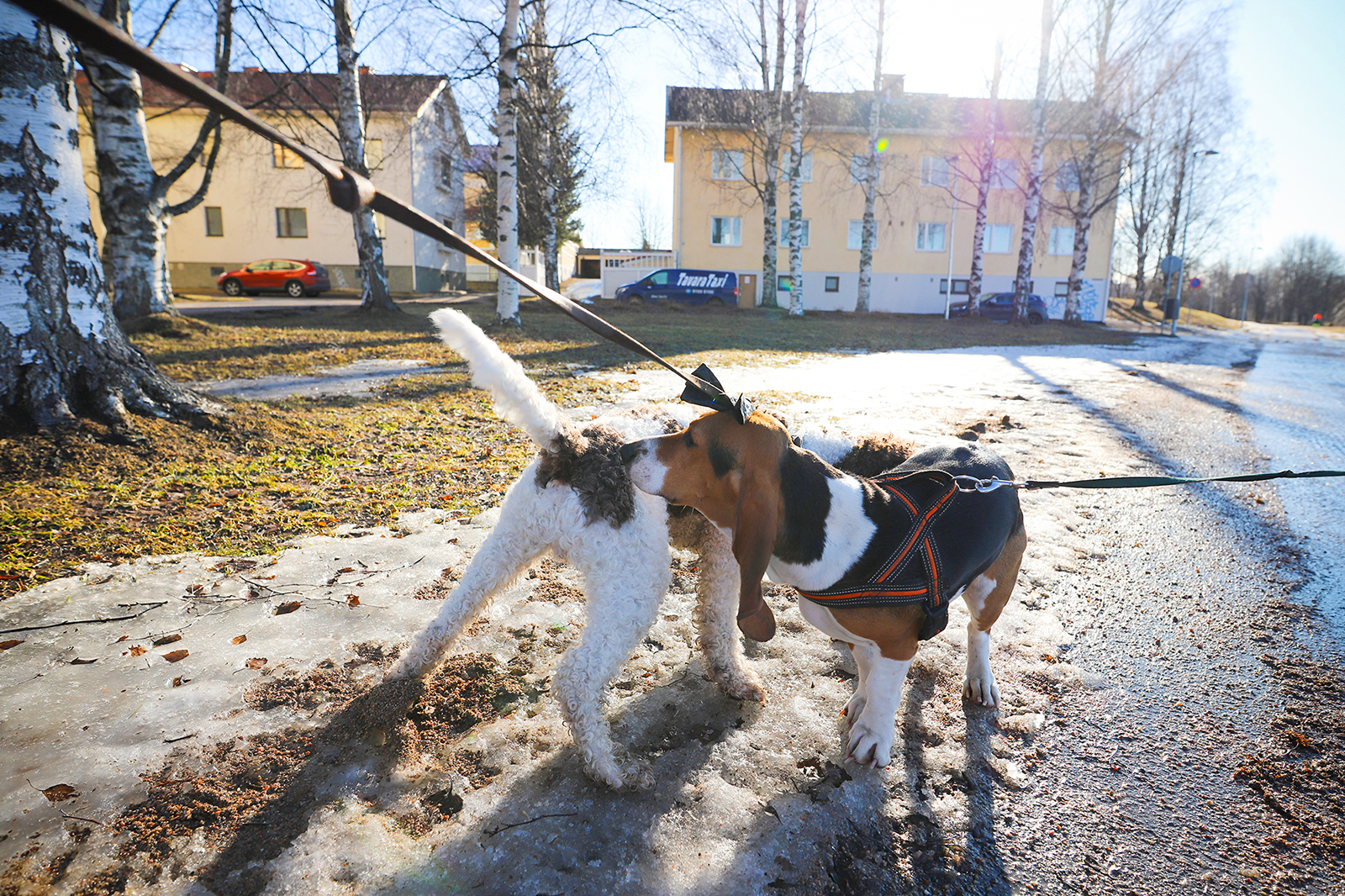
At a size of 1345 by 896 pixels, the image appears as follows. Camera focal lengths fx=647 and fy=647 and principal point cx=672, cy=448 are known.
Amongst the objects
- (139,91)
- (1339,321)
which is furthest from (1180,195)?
(139,91)

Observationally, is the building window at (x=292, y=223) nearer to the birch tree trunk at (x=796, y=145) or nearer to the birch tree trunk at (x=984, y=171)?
the birch tree trunk at (x=796, y=145)

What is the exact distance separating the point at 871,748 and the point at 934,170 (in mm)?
36848

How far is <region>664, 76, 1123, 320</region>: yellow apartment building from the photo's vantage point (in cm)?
3219

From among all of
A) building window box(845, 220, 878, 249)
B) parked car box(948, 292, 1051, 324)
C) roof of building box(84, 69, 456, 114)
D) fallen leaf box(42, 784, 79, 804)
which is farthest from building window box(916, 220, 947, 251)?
fallen leaf box(42, 784, 79, 804)

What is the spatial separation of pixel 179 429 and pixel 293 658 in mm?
3323

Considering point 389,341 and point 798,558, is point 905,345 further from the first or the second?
point 798,558

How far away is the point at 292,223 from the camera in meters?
32.1

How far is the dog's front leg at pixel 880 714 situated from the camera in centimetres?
241

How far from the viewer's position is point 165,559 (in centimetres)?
359

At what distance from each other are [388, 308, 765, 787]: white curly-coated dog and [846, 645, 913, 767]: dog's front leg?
0.81 metres

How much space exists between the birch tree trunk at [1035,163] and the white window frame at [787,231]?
10894 millimetres

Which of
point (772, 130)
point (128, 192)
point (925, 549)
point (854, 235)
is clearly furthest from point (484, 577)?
point (854, 235)

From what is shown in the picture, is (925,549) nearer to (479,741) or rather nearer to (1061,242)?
(479,741)

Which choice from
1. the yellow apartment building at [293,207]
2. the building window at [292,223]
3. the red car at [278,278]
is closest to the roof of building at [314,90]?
the yellow apartment building at [293,207]
